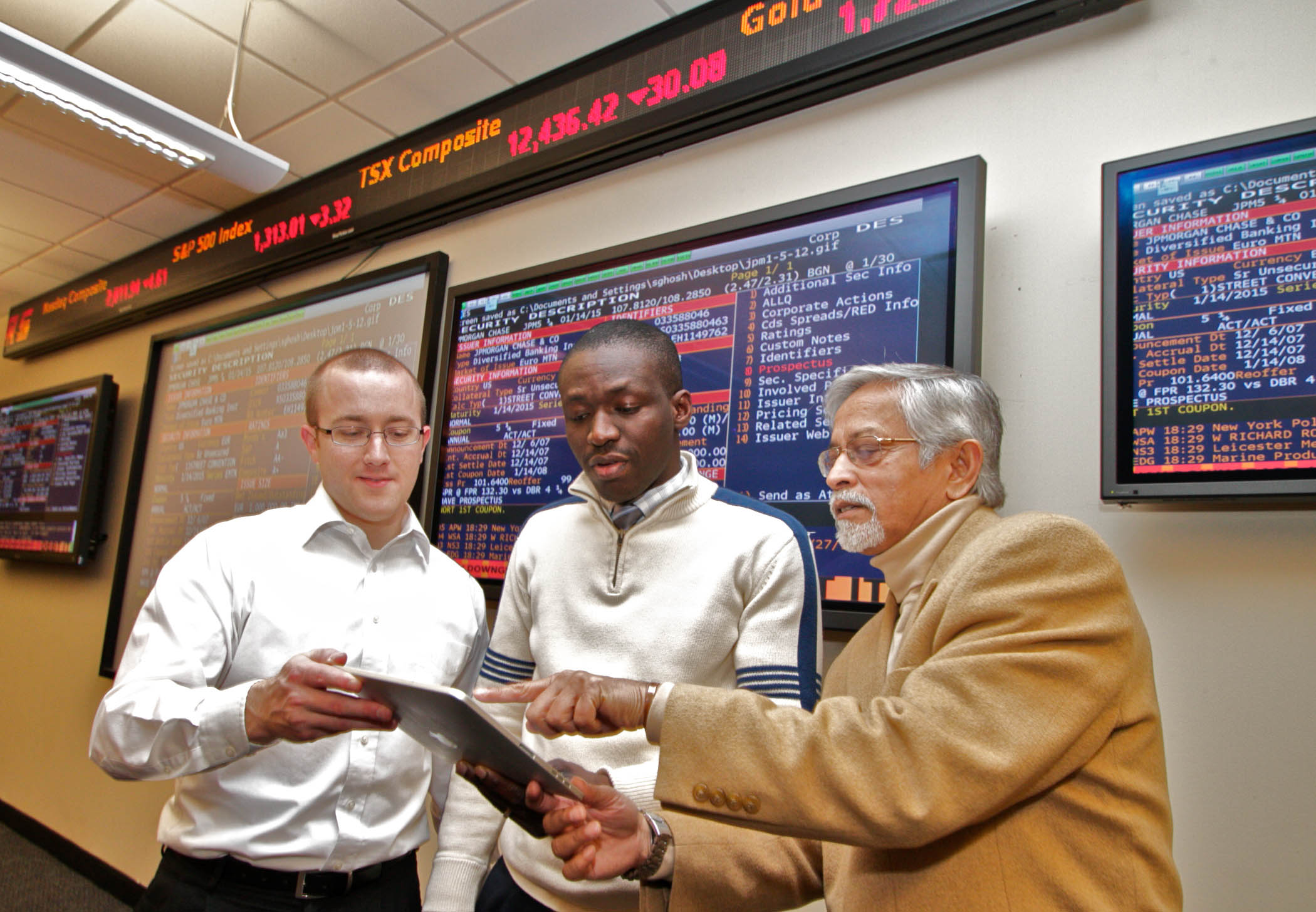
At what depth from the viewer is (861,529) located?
1.28m

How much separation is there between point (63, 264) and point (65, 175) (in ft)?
4.02

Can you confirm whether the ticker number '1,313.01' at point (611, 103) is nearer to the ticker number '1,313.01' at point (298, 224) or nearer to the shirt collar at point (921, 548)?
the ticker number '1,313.01' at point (298, 224)

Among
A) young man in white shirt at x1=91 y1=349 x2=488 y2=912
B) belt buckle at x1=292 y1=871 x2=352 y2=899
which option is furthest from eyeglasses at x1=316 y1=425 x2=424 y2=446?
belt buckle at x1=292 y1=871 x2=352 y2=899

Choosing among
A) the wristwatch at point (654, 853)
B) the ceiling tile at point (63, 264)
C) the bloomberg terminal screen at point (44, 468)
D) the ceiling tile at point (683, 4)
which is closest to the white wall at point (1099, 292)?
the ceiling tile at point (683, 4)

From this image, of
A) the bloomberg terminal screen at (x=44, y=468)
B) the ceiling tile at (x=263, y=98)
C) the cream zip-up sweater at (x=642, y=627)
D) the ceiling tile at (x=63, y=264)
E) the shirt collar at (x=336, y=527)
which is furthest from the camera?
the ceiling tile at (x=63, y=264)

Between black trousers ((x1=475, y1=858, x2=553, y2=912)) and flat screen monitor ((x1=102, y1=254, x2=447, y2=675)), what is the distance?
4.89 feet

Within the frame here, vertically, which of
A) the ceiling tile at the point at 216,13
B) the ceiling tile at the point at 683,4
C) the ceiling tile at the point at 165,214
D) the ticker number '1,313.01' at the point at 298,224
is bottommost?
the ticker number '1,313.01' at the point at 298,224

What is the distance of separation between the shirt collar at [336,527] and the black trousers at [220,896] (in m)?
0.59

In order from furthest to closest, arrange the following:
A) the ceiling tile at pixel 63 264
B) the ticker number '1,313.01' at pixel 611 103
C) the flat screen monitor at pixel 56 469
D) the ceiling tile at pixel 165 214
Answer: the ceiling tile at pixel 63 264 < the flat screen monitor at pixel 56 469 < the ceiling tile at pixel 165 214 < the ticker number '1,313.01' at pixel 611 103

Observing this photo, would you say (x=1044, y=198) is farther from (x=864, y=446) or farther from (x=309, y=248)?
(x=309, y=248)

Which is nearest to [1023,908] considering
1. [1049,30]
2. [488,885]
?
[488,885]

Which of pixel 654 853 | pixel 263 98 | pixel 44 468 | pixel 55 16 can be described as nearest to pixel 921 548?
pixel 654 853

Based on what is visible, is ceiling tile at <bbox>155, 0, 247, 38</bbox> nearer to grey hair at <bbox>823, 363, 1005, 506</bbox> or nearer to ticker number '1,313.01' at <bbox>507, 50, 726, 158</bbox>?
ticker number '1,313.01' at <bbox>507, 50, 726, 158</bbox>

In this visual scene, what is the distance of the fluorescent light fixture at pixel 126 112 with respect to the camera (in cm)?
203
